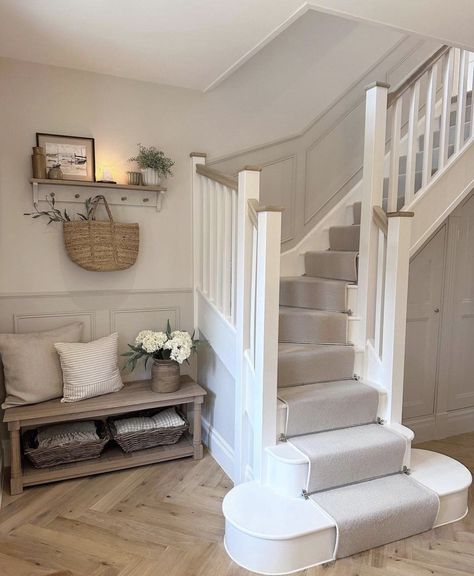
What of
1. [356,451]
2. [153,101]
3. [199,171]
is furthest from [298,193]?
[356,451]

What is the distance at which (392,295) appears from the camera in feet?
8.69

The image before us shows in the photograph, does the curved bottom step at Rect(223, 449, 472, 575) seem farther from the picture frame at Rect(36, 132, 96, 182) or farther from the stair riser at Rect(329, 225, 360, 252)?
the picture frame at Rect(36, 132, 96, 182)

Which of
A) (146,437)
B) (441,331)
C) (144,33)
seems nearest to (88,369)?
(146,437)

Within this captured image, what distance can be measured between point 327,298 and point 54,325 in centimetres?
180

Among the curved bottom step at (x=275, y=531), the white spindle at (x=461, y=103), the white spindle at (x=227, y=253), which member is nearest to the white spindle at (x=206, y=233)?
the white spindle at (x=227, y=253)

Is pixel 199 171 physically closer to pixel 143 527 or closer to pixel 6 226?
pixel 6 226

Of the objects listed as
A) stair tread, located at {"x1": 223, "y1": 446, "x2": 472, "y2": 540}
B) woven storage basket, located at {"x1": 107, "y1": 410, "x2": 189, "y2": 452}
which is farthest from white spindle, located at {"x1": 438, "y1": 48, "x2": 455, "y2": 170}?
woven storage basket, located at {"x1": 107, "y1": 410, "x2": 189, "y2": 452}

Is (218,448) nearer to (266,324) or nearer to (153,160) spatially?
(266,324)

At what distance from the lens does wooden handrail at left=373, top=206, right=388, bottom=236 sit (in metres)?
2.71

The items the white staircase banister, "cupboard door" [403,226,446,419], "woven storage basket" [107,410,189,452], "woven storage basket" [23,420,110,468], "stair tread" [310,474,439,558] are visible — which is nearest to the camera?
"stair tread" [310,474,439,558]

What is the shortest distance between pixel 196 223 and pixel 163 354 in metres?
0.95

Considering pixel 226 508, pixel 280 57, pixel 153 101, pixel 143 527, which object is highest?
pixel 280 57

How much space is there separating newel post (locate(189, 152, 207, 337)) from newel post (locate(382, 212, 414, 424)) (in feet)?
4.29

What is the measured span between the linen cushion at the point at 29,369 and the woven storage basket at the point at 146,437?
0.46 metres
